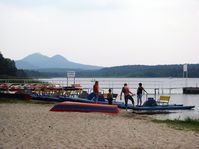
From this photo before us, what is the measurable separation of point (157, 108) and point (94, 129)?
45.2ft

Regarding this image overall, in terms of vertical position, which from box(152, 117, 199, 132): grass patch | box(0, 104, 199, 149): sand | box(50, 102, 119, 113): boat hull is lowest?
box(152, 117, 199, 132): grass patch

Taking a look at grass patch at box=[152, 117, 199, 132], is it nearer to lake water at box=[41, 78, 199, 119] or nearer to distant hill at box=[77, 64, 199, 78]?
lake water at box=[41, 78, 199, 119]

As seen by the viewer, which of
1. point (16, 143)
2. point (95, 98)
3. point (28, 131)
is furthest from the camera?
point (95, 98)

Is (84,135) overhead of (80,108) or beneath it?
beneath

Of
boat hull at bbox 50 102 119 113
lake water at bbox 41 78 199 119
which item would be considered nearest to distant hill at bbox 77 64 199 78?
lake water at bbox 41 78 199 119

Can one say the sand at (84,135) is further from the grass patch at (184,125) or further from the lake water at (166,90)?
the lake water at (166,90)

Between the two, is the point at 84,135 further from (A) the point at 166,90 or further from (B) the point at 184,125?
(A) the point at 166,90

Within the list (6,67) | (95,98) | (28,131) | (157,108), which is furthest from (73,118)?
(6,67)

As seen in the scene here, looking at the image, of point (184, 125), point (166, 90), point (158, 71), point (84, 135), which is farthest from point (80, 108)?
point (158, 71)

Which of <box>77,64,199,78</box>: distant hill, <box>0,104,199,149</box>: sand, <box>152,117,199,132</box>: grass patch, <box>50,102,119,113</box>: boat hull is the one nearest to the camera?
<box>0,104,199,149</box>: sand

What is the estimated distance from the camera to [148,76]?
528 ft

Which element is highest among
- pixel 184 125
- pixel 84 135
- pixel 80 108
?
pixel 80 108

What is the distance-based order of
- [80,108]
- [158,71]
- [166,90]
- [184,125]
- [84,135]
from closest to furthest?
[84,135] < [184,125] < [80,108] < [166,90] < [158,71]

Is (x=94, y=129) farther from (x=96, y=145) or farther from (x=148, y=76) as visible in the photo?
(x=148, y=76)
